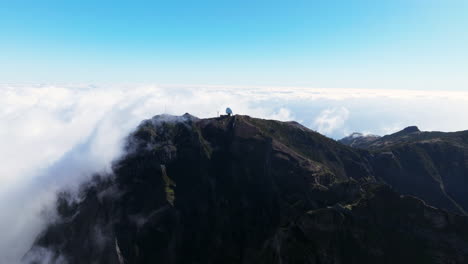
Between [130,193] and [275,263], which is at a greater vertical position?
[275,263]

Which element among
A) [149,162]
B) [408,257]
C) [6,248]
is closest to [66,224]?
Result: [149,162]

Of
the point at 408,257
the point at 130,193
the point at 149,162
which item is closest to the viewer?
the point at 408,257

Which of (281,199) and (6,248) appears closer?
(281,199)

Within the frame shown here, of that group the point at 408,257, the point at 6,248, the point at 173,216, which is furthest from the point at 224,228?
the point at 6,248

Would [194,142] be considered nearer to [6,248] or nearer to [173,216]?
[173,216]

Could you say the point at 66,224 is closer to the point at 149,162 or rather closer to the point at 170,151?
the point at 149,162

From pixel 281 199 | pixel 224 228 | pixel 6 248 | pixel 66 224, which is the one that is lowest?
pixel 6 248

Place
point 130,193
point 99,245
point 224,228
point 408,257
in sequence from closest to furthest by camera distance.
A: point 408,257 < point 99,245 < point 224,228 < point 130,193
